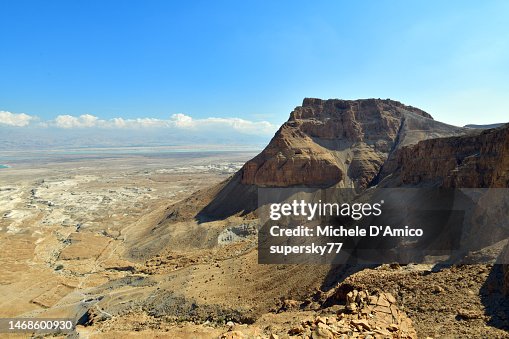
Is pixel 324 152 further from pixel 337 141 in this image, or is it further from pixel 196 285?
pixel 196 285

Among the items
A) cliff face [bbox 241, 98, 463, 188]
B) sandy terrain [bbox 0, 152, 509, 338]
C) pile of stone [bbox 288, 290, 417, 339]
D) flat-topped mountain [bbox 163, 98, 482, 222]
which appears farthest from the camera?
cliff face [bbox 241, 98, 463, 188]

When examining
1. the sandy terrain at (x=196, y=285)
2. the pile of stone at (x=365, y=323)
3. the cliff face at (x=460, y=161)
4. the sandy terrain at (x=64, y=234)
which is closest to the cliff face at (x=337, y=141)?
the cliff face at (x=460, y=161)

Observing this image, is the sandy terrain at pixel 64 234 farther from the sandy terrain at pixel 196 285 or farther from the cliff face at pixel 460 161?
the cliff face at pixel 460 161

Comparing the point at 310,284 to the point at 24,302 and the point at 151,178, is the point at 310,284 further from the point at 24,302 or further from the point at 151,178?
the point at 151,178

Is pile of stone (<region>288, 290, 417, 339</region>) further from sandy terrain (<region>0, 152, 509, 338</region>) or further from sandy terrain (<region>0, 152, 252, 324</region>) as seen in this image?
sandy terrain (<region>0, 152, 252, 324</region>)

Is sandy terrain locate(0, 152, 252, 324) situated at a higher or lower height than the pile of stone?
lower

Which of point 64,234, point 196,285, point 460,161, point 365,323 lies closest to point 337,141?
point 460,161

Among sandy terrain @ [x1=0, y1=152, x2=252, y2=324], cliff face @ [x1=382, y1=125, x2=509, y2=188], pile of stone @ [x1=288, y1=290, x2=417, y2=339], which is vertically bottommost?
sandy terrain @ [x1=0, y1=152, x2=252, y2=324]

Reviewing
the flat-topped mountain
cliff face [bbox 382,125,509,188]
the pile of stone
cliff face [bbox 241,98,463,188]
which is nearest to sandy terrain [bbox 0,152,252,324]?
the flat-topped mountain
